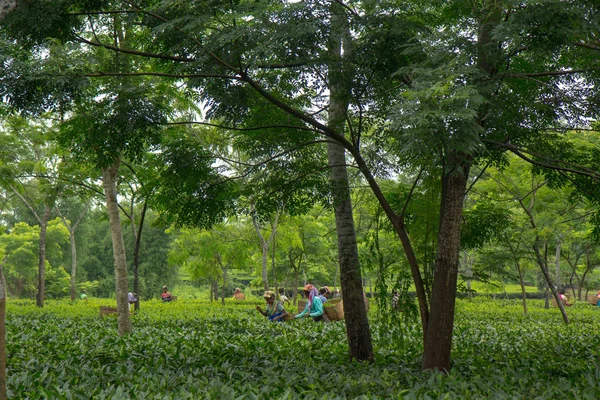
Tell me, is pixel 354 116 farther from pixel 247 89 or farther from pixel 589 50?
pixel 589 50

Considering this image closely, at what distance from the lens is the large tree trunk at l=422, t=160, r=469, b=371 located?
7.47 meters

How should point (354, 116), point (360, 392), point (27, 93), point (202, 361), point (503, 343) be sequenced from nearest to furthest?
point (360, 392) < point (27, 93) < point (202, 361) < point (354, 116) < point (503, 343)

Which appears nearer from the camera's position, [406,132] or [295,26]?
[406,132]

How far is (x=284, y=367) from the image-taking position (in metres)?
7.55

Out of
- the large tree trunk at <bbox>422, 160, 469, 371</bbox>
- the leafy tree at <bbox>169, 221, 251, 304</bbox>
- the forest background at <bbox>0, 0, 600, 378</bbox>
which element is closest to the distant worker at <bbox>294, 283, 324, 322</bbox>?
the forest background at <bbox>0, 0, 600, 378</bbox>

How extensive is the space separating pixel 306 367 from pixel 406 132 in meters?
3.58

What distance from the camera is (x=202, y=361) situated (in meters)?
8.05

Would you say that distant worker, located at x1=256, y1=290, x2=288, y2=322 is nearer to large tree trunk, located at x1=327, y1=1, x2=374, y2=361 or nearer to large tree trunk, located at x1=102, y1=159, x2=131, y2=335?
large tree trunk, located at x1=102, y1=159, x2=131, y2=335

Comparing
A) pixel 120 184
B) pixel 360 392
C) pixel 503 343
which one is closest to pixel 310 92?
pixel 360 392

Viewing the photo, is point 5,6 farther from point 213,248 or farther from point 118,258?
point 213,248

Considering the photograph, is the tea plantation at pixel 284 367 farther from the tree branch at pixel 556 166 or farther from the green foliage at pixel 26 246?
the green foliage at pixel 26 246

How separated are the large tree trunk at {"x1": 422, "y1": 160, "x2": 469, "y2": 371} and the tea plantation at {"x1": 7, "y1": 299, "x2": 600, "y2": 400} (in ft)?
1.03

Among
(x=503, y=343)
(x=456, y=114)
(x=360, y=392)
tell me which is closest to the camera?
(x=456, y=114)

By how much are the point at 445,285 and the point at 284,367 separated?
7.82 feet
